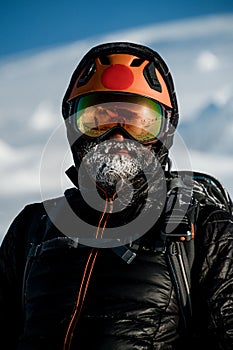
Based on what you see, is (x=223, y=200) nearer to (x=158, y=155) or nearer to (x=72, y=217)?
(x=158, y=155)

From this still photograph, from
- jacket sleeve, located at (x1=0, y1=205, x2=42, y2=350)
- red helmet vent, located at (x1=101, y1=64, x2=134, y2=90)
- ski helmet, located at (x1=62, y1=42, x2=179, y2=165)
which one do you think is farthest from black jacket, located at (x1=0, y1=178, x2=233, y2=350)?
red helmet vent, located at (x1=101, y1=64, x2=134, y2=90)

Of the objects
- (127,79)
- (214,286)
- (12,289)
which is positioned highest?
(127,79)

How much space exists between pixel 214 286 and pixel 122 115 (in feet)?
4.82

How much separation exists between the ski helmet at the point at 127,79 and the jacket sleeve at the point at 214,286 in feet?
3.12

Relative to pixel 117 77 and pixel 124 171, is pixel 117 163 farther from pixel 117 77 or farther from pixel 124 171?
pixel 117 77

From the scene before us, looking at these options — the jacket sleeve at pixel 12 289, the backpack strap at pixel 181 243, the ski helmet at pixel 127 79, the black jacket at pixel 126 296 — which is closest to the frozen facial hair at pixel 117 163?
the ski helmet at pixel 127 79

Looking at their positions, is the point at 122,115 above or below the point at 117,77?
below

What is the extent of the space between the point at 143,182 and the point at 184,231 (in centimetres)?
72

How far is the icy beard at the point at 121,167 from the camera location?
3783mm

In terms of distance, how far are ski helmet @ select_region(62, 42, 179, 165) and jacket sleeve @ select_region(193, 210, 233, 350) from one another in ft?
3.12

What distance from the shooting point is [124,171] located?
12.4 feet

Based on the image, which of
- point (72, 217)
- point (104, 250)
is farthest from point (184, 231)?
point (72, 217)

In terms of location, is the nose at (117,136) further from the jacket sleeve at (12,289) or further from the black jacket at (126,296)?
the jacket sleeve at (12,289)

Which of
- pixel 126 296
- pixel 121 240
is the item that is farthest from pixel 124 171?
pixel 126 296
